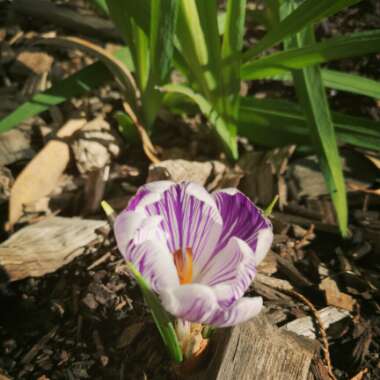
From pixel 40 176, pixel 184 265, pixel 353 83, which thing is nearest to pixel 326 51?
pixel 353 83

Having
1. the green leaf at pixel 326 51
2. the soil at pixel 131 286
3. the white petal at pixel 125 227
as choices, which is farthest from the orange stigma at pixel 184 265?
the green leaf at pixel 326 51

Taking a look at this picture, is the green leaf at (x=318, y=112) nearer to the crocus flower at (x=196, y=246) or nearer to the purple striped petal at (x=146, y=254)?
the crocus flower at (x=196, y=246)

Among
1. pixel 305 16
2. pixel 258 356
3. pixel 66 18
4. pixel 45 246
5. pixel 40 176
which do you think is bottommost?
pixel 258 356

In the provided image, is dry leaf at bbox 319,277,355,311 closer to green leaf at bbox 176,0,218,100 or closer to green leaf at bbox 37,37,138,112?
green leaf at bbox 176,0,218,100

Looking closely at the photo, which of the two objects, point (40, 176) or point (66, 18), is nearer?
point (40, 176)

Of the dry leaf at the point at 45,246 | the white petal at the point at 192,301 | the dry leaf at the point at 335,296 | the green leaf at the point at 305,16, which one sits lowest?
the dry leaf at the point at 335,296

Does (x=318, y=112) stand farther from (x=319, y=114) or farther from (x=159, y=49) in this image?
(x=159, y=49)

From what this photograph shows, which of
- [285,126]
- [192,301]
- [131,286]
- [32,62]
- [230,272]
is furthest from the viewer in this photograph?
[32,62]

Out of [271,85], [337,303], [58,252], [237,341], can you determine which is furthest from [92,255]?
[271,85]
